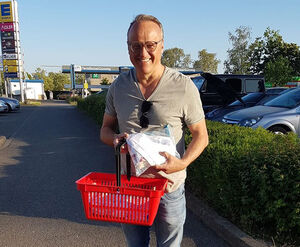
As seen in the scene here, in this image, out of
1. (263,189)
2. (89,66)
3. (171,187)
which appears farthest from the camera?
(89,66)

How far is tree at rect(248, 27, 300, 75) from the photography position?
36625 mm

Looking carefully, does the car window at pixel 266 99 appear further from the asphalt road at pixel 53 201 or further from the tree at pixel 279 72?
the tree at pixel 279 72

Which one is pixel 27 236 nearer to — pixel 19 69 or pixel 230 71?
pixel 19 69

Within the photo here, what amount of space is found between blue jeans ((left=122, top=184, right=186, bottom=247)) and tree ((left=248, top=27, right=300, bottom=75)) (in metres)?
38.9

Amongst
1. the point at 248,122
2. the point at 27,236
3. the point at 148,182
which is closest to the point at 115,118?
the point at 148,182

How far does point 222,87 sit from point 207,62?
232 ft

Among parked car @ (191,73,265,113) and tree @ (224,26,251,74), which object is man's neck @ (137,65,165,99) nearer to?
parked car @ (191,73,265,113)

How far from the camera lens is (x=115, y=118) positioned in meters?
1.93

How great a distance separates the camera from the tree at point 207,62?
77750 millimetres

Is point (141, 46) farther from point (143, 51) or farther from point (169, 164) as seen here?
point (169, 164)

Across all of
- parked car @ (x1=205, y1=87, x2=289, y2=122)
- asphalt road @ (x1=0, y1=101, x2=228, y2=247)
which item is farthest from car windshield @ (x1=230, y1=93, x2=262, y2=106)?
asphalt road @ (x1=0, y1=101, x2=228, y2=247)

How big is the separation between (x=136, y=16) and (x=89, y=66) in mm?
74780

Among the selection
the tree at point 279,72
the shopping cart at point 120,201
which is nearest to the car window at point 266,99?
the shopping cart at point 120,201

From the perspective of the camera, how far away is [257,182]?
110 inches
